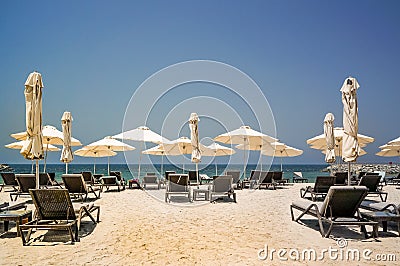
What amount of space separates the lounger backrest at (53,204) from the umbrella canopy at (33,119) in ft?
2.66

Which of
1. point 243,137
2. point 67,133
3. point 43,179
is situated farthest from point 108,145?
point 243,137

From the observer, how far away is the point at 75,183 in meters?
8.41

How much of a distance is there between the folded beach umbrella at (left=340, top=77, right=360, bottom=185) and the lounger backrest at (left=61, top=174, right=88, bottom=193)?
19.9 feet

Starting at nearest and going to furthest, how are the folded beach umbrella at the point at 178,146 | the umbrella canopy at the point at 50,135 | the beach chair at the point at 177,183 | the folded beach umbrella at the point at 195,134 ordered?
the beach chair at the point at 177,183 < the folded beach umbrella at the point at 195,134 < the umbrella canopy at the point at 50,135 < the folded beach umbrella at the point at 178,146

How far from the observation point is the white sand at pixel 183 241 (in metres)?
3.90

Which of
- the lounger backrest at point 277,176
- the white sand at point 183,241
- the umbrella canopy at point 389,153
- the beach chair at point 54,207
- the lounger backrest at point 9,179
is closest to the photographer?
the white sand at point 183,241

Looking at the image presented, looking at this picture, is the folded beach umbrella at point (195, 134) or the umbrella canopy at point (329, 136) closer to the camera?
the folded beach umbrella at point (195, 134)

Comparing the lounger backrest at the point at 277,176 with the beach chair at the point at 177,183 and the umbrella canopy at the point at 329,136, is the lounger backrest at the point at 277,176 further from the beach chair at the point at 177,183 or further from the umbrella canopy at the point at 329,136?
the beach chair at the point at 177,183

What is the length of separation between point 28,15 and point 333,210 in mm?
14886

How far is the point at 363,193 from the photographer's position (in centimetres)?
498

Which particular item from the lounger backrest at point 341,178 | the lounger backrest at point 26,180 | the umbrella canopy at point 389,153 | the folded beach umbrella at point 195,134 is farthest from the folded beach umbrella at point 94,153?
the umbrella canopy at point 389,153

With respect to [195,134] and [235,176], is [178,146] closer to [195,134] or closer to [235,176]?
[235,176]

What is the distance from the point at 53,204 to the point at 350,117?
17.4 ft

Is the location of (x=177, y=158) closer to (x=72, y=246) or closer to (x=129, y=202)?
(x=129, y=202)
